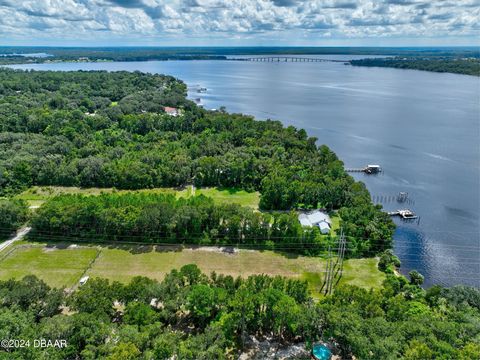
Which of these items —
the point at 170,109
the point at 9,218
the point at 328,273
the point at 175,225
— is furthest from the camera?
the point at 170,109

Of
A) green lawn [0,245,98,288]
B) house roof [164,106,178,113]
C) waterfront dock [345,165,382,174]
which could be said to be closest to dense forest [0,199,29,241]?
green lawn [0,245,98,288]

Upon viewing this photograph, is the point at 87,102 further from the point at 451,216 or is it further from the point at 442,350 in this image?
the point at 442,350

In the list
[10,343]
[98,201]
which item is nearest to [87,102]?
[98,201]

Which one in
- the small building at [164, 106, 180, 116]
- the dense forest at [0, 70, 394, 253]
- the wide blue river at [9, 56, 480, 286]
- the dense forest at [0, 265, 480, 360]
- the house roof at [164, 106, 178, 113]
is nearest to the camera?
the dense forest at [0, 265, 480, 360]

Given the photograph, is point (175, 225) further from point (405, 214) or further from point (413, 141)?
point (413, 141)

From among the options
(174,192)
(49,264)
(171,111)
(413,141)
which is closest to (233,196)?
(174,192)

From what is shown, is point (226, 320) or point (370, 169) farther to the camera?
point (370, 169)

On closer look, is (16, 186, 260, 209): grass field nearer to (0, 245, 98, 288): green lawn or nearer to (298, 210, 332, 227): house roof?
(298, 210, 332, 227): house roof
